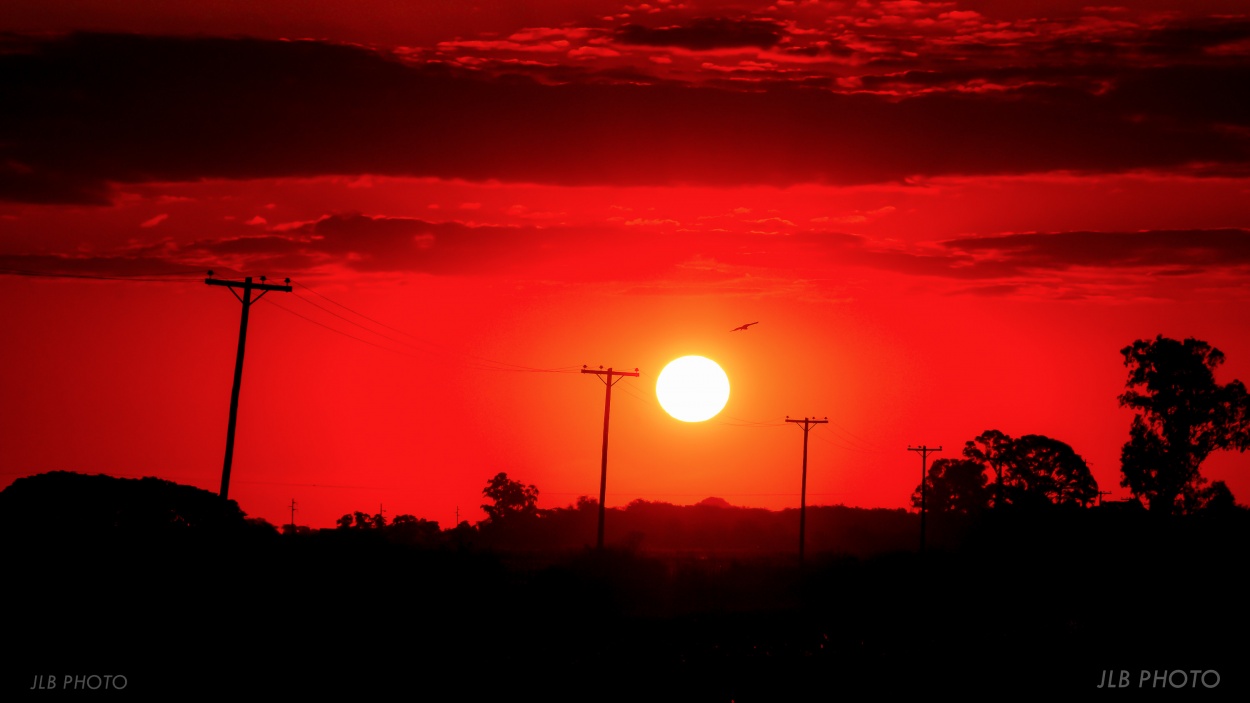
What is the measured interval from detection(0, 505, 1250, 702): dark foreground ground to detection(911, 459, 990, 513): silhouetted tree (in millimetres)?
55995

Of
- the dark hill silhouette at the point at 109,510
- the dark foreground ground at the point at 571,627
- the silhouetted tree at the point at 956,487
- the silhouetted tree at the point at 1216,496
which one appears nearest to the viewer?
the dark foreground ground at the point at 571,627

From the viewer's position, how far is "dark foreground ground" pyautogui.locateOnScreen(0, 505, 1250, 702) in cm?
2406

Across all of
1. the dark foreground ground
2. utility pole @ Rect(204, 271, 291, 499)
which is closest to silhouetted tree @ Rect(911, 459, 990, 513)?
the dark foreground ground

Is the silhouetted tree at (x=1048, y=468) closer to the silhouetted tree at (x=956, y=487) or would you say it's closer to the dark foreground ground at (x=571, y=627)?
the silhouetted tree at (x=956, y=487)

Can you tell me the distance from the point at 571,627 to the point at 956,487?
81.9 metres

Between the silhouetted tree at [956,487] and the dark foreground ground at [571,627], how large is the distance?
184 ft

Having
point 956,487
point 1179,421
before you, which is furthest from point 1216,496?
point 956,487

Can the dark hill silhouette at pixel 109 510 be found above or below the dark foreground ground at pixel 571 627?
above

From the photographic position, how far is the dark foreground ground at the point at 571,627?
78.9 feet

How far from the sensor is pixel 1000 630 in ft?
126

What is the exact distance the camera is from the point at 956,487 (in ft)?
388

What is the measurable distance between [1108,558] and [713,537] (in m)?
100

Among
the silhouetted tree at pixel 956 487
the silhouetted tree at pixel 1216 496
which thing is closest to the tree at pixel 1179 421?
the silhouetted tree at pixel 1216 496

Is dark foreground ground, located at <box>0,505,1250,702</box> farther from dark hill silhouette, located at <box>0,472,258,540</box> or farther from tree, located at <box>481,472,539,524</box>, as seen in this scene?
tree, located at <box>481,472,539,524</box>
